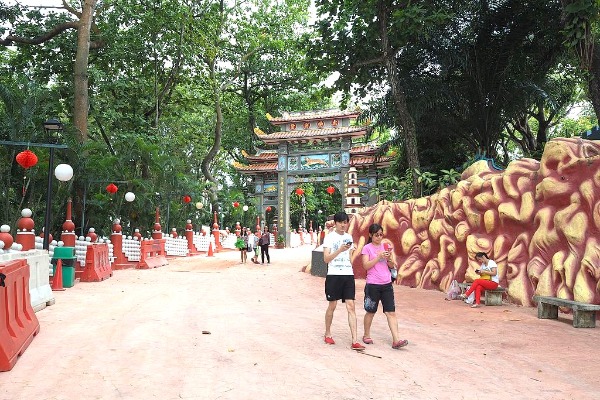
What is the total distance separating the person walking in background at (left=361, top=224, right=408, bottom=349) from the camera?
5.02 metres

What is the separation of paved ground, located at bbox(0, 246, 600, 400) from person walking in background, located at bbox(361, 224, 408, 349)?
29 centimetres

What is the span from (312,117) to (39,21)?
15439mm

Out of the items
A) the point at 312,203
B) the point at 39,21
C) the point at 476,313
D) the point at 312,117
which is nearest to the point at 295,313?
the point at 476,313

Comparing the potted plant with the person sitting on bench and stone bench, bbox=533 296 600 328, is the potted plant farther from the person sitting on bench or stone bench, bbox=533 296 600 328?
stone bench, bbox=533 296 600 328

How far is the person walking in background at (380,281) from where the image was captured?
5016 millimetres

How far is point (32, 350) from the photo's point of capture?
4809 millimetres

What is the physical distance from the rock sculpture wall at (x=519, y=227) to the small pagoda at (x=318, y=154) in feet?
52.2

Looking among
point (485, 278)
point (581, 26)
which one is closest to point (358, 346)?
point (485, 278)

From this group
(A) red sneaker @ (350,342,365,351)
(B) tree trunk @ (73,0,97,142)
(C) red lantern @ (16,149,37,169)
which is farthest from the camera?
(B) tree trunk @ (73,0,97,142)

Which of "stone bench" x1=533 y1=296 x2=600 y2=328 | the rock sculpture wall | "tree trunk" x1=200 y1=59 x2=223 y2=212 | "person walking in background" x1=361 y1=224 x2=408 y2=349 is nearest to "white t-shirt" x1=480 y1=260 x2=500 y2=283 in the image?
the rock sculpture wall

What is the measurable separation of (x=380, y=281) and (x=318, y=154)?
24.2 m

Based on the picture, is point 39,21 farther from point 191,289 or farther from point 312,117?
point 312,117

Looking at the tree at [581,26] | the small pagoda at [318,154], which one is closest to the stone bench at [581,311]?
the tree at [581,26]

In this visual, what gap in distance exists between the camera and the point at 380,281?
508cm
